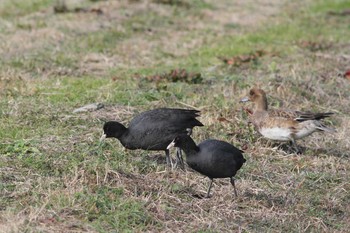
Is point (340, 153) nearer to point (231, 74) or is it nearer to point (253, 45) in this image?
point (231, 74)

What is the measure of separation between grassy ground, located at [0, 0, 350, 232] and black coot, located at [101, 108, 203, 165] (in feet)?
0.69

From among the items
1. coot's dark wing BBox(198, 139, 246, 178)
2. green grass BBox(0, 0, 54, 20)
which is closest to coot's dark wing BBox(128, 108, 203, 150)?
coot's dark wing BBox(198, 139, 246, 178)

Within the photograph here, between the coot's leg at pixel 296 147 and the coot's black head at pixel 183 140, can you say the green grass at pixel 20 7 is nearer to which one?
the coot's leg at pixel 296 147

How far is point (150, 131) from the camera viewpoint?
8.20 m

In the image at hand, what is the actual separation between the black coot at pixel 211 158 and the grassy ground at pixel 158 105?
0.29 meters

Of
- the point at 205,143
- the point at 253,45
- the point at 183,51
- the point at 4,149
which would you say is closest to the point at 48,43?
the point at 183,51

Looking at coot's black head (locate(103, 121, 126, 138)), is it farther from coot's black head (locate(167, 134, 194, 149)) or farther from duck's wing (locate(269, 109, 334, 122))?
duck's wing (locate(269, 109, 334, 122))

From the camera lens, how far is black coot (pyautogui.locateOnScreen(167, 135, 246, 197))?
7.21 meters

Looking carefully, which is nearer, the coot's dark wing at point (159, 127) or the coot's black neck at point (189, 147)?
the coot's black neck at point (189, 147)

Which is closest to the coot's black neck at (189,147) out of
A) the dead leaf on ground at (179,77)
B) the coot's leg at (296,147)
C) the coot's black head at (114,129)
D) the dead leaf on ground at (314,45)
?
the coot's black head at (114,129)

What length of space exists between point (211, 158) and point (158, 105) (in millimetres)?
3282

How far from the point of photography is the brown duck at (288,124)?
9336mm

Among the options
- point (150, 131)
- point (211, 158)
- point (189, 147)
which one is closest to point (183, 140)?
point (189, 147)

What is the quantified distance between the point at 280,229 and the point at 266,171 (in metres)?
1.59
